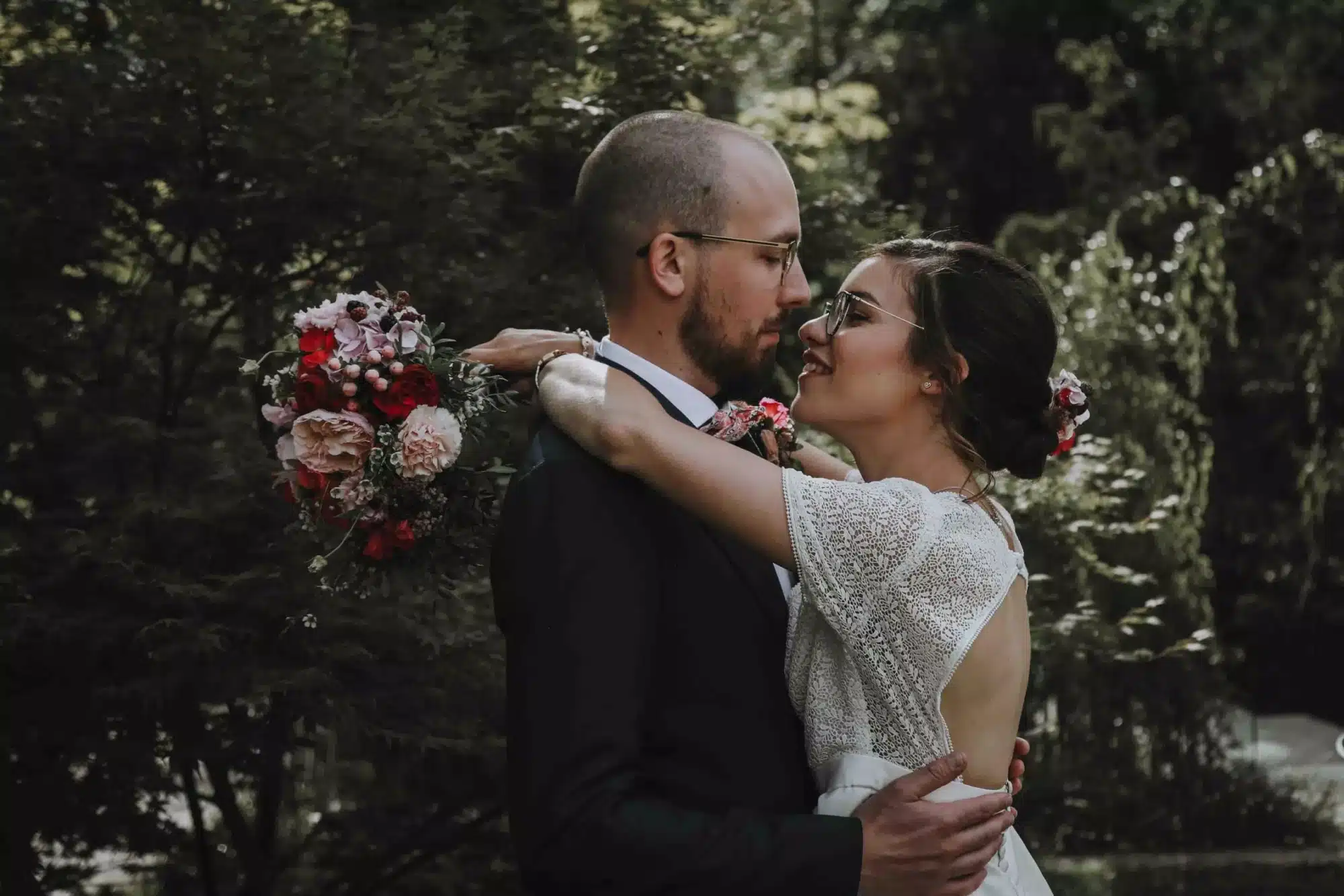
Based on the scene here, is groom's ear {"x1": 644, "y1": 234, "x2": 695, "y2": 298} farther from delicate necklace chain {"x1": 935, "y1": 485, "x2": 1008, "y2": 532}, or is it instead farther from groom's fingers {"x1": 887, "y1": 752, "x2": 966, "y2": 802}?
groom's fingers {"x1": 887, "y1": 752, "x2": 966, "y2": 802}

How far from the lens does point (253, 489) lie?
6.34m

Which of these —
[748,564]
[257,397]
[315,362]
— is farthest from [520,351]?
[257,397]

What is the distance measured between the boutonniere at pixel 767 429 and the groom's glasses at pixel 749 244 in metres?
0.28

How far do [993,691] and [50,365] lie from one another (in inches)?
199

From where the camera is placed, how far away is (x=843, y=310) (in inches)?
122

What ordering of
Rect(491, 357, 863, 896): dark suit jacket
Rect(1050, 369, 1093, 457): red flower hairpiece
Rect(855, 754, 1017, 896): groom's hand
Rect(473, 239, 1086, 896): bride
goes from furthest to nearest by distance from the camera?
Rect(1050, 369, 1093, 457): red flower hairpiece, Rect(473, 239, 1086, 896): bride, Rect(855, 754, 1017, 896): groom's hand, Rect(491, 357, 863, 896): dark suit jacket

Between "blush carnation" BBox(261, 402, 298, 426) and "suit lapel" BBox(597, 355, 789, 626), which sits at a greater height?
"blush carnation" BBox(261, 402, 298, 426)

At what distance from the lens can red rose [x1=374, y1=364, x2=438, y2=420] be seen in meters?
3.04

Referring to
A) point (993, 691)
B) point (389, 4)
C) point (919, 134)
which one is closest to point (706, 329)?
point (993, 691)

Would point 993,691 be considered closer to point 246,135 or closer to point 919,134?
point 246,135

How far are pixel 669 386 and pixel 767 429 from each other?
0.45 meters

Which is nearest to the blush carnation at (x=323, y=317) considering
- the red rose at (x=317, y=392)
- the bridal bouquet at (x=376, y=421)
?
the bridal bouquet at (x=376, y=421)

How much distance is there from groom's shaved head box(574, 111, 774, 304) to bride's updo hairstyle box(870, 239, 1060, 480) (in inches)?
16.6

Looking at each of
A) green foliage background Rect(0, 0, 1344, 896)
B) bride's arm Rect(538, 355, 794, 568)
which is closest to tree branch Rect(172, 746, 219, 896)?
green foliage background Rect(0, 0, 1344, 896)
